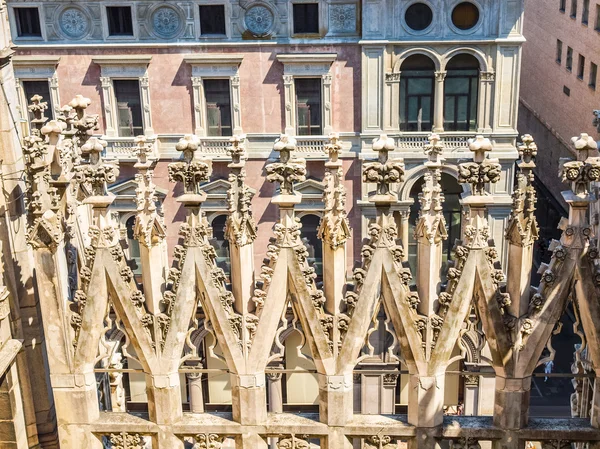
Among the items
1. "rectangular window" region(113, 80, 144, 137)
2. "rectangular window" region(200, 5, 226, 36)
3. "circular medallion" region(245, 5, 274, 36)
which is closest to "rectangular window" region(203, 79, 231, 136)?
"rectangular window" region(200, 5, 226, 36)

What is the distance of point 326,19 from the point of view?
43.7 metres

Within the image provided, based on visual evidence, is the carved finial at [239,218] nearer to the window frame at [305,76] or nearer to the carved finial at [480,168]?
the carved finial at [480,168]

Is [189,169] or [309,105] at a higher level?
[189,169]

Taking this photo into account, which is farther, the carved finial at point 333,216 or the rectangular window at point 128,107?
the rectangular window at point 128,107

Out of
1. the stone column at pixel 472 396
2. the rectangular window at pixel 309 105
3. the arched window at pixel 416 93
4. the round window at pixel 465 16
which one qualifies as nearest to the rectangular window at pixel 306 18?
the rectangular window at pixel 309 105

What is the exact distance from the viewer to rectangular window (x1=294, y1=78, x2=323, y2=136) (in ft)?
147

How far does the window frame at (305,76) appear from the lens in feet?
144

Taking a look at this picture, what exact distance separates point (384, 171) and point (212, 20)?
106 ft

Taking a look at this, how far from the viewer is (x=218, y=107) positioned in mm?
45375

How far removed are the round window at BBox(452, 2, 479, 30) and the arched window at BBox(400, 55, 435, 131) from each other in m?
2.25

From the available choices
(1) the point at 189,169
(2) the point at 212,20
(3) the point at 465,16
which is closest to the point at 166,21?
(2) the point at 212,20

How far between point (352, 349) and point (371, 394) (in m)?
25.9

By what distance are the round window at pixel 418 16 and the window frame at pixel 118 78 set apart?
1301cm

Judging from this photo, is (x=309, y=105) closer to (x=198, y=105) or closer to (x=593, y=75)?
(x=198, y=105)
